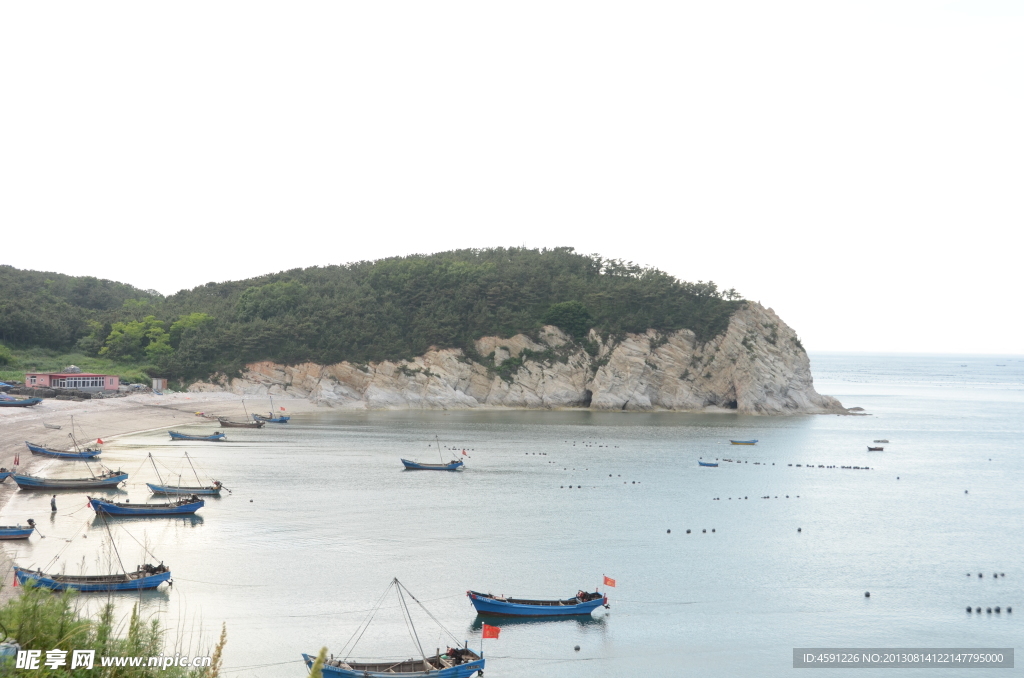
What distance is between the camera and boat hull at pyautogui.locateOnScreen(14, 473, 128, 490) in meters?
50.8

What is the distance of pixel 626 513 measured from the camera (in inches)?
2044

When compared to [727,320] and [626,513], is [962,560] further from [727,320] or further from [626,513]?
[727,320]

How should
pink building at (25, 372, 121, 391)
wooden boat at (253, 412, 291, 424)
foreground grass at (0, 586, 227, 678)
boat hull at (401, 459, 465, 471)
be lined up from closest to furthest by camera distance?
foreground grass at (0, 586, 227, 678) → boat hull at (401, 459, 465, 471) → wooden boat at (253, 412, 291, 424) → pink building at (25, 372, 121, 391)

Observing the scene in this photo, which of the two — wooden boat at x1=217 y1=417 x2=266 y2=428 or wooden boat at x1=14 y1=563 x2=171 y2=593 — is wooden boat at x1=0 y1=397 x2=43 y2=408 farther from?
wooden boat at x1=14 y1=563 x2=171 y2=593

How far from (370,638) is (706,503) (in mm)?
32077

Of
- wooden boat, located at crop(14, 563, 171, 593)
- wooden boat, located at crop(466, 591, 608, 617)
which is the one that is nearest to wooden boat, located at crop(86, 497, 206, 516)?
wooden boat, located at crop(14, 563, 171, 593)

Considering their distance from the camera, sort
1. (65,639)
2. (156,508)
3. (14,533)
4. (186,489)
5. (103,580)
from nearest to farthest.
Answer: (65,639) → (103,580) → (14,533) → (156,508) → (186,489)

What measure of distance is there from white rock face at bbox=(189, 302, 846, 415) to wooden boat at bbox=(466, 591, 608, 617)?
8434 centimetres

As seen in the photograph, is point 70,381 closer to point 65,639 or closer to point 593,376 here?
point 593,376

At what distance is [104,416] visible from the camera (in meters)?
85.9

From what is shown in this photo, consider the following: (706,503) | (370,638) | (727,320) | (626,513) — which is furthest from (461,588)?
(727,320)

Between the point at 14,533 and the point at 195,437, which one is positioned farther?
the point at 195,437

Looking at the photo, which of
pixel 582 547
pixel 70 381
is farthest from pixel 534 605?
pixel 70 381

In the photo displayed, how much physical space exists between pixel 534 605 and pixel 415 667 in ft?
24.5
